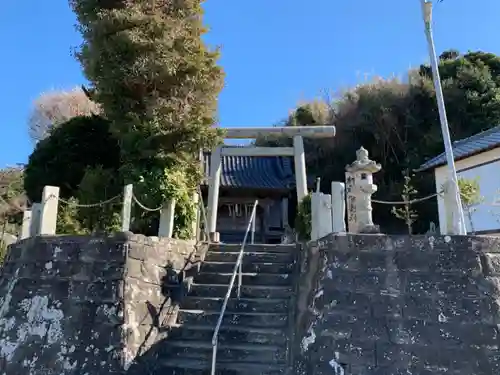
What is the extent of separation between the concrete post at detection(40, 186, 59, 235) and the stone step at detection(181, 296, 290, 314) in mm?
2399

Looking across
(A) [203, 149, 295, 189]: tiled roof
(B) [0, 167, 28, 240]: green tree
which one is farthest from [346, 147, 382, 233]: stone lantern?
(A) [203, 149, 295, 189]: tiled roof

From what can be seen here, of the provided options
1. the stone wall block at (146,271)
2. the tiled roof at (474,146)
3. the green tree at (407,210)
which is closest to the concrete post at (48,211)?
the stone wall block at (146,271)

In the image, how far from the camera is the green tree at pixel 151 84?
28.6 feet

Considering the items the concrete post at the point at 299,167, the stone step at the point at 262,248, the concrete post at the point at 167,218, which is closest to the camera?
the stone step at the point at 262,248

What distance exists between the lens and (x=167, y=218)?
838 cm

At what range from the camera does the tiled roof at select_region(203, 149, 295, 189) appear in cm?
1687

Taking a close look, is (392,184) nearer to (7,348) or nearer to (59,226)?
(59,226)

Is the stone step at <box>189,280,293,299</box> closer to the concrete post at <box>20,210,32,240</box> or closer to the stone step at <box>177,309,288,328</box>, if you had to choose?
the stone step at <box>177,309,288,328</box>

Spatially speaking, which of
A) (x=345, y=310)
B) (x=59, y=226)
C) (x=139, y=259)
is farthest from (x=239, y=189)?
(x=345, y=310)

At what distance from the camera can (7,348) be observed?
6.07 meters

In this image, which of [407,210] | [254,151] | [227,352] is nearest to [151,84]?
[254,151]

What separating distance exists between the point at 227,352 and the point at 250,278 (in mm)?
1540

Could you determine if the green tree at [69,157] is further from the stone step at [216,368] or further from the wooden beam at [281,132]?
the stone step at [216,368]

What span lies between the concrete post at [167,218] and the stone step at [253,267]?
1.01m
